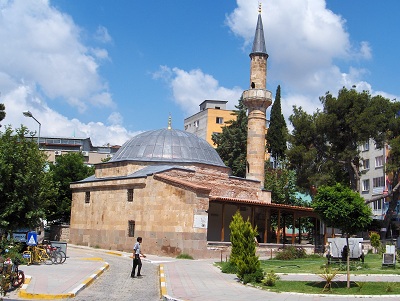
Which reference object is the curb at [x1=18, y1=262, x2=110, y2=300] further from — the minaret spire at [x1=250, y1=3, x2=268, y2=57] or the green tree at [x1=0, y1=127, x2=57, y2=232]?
the minaret spire at [x1=250, y1=3, x2=268, y2=57]

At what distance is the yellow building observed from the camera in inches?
2562

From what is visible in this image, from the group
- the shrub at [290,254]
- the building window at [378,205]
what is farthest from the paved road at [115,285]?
the building window at [378,205]

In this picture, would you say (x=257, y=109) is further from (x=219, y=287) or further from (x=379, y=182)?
(x=219, y=287)

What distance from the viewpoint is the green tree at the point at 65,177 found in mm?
38562

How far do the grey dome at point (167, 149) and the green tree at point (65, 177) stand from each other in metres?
8.09

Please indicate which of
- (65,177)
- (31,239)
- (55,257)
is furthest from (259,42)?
(31,239)

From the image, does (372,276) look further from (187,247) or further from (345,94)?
(345,94)

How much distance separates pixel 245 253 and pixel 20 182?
10.8 m

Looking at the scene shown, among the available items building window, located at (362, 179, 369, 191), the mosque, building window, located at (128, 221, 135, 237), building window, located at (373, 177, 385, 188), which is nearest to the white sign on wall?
the mosque

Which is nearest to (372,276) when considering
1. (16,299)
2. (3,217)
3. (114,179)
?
(16,299)

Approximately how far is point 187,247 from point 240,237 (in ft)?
30.9

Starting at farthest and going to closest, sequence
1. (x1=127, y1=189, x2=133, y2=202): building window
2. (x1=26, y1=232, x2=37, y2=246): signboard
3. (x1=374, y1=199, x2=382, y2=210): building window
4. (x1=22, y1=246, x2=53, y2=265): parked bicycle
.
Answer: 1. (x1=374, y1=199, x2=382, y2=210): building window
2. (x1=127, y1=189, x2=133, y2=202): building window
3. (x1=26, y1=232, x2=37, y2=246): signboard
4. (x1=22, y1=246, x2=53, y2=265): parked bicycle

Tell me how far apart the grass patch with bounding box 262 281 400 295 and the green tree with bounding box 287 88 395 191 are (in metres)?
23.1

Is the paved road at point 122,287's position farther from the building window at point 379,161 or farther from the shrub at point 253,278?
the building window at point 379,161
